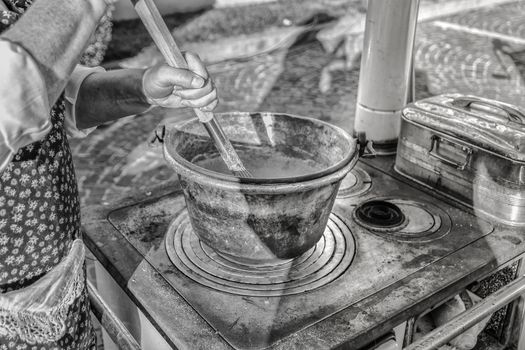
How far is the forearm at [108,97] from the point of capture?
5.32ft

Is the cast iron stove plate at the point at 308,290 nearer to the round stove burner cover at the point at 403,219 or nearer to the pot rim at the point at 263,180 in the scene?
the round stove burner cover at the point at 403,219

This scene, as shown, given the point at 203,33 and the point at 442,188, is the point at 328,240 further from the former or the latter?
the point at 203,33

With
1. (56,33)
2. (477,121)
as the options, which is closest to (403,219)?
(477,121)

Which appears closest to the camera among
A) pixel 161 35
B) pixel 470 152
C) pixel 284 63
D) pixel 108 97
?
pixel 161 35

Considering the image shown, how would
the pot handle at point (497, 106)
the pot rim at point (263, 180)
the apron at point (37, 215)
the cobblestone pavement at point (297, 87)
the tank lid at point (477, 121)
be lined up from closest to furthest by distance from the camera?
the apron at point (37, 215) → the pot rim at point (263, 180) → the tank lid at point (477, 121) → the pot handle at point (497, 106) → the cobblestone pavement at point (297, 87)

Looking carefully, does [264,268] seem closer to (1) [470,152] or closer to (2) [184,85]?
(2) [184,85]

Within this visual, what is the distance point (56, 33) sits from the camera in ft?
3.73

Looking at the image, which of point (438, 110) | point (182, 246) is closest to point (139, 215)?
point (182, 246)

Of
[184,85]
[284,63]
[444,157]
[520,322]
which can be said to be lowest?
[284,63]

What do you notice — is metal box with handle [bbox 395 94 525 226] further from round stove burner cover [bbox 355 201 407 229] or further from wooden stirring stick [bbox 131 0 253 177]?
wooden stirring stick [bbox 131 0 253 177]

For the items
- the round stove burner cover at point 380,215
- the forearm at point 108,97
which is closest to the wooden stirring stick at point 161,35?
the forearm at point 108,97

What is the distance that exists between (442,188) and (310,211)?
0.94m

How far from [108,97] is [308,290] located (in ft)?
2.92

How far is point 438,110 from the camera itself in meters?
2.29
